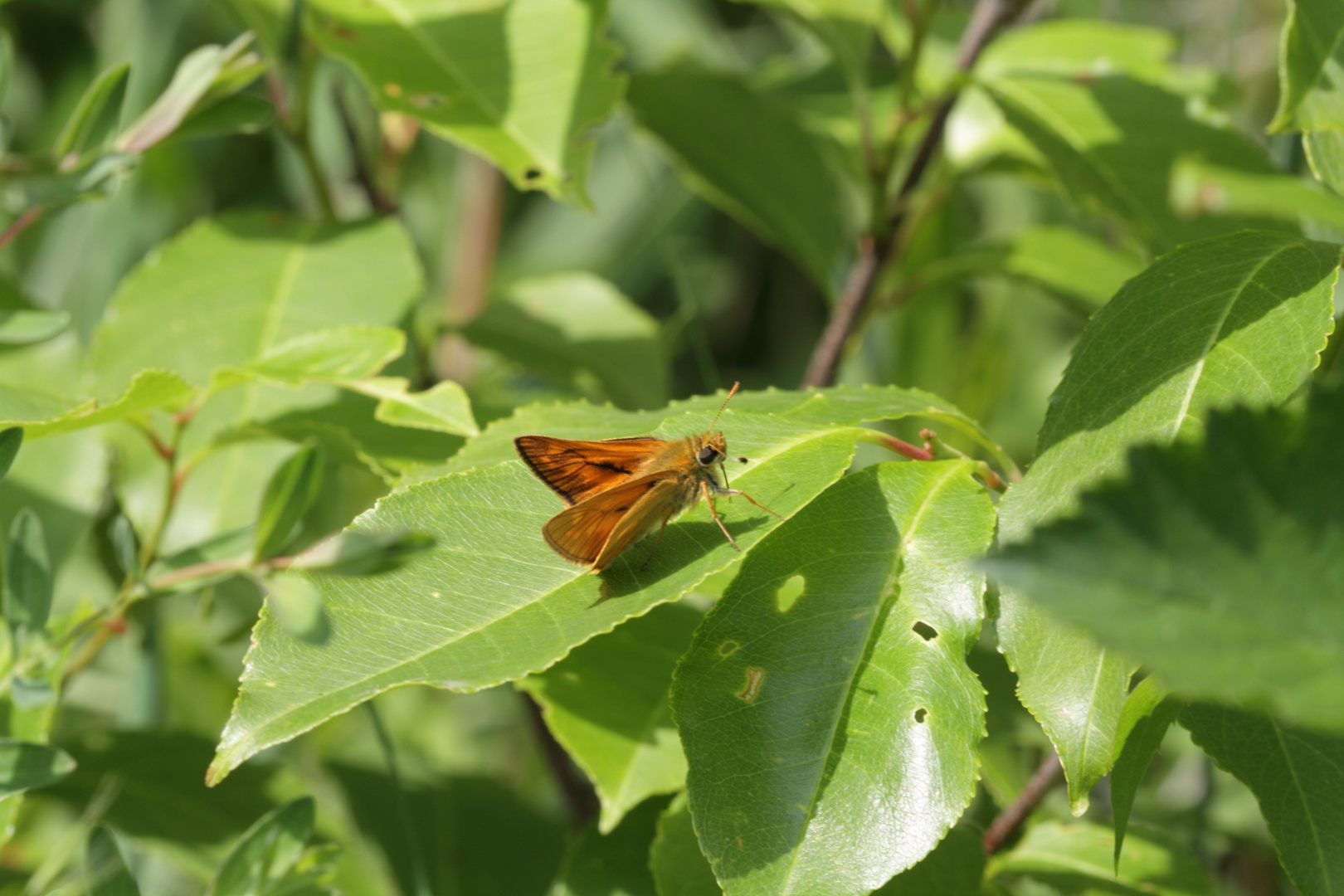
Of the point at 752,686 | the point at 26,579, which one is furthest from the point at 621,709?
the point at 26,579

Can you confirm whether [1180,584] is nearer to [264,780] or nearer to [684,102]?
[264,780]

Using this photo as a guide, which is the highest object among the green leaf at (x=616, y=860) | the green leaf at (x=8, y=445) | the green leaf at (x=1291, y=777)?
the green leaf at (x=8, y=445)

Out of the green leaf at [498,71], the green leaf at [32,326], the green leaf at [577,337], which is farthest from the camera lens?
the green leaf at [577,337]

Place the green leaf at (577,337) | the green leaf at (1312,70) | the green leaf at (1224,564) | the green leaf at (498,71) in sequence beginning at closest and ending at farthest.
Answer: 1. the green leaf at (1224,564)
2. the green leaf at (1312,70)
3. the green leaf at (498,71)
4. the green leaf at (577,337)

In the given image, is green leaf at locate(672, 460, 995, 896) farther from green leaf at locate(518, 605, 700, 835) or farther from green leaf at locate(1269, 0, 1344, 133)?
green leaf at locate(1269, 0, 1344, 133)

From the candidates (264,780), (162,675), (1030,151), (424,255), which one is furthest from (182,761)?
(424,255)

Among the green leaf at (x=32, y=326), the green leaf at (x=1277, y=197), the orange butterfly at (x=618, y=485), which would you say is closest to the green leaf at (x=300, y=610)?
the orange butterfly at (x=618, y=485)

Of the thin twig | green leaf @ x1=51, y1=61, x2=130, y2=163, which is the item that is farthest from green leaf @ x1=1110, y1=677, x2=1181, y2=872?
green leaf @ x1=51, y1=61, x2=130, y2=163

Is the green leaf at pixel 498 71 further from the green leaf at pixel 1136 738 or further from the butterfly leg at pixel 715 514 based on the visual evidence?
the green leaf at pixel 1136 738
